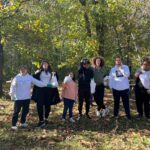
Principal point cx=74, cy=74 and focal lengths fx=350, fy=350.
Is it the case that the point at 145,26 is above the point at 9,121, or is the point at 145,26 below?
above

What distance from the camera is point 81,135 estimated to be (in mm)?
9484

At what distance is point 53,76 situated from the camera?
10.4 meters

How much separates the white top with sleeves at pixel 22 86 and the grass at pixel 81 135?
984 millimetres

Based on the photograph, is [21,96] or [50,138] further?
[21,96]

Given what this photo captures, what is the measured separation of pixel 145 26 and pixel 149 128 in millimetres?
7034

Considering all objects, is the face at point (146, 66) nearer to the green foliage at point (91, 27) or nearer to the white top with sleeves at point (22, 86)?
the white top with sleeves at point (22, 86)

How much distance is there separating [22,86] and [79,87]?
1.88 metres

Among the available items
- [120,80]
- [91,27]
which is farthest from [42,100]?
[91,27]

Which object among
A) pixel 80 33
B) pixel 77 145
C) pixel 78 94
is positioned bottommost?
pixel 77 145

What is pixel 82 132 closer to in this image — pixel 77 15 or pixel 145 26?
pixel 77 15

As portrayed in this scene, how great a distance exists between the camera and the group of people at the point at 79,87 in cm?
1005

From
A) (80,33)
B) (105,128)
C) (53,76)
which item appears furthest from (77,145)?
(80,33)

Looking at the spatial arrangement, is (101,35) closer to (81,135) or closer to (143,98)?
(143,98)

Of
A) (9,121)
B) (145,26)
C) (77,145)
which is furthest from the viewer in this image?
(145,26)
